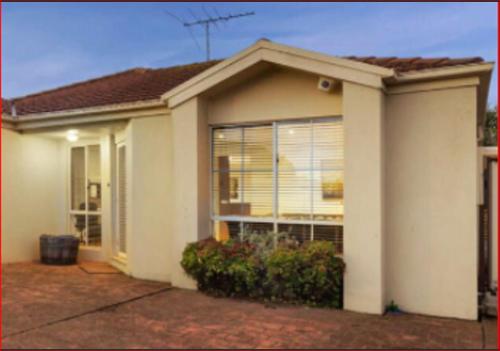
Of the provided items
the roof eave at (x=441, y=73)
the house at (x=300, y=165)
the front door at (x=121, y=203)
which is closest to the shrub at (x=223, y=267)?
the house at (x=300, y=165)

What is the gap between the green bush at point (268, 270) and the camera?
6.47 metres

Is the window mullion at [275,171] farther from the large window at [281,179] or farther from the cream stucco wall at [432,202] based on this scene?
the cream stucco wall at [432,202]

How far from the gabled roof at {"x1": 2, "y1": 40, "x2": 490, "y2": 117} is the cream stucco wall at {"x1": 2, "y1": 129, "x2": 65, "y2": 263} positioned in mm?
894

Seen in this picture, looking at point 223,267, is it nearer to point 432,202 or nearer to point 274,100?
point 274,100

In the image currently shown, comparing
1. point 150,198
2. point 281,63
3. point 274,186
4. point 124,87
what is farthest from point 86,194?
point 281,63

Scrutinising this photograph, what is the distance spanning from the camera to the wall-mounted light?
9.95 m

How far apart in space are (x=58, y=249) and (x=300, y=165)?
20.9 feet

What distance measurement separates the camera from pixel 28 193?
10562 mm

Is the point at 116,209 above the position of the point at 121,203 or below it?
below

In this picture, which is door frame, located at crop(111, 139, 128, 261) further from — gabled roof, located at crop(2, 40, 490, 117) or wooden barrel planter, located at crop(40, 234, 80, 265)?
gabled roof, located at crop(2, 40, 490, 117)

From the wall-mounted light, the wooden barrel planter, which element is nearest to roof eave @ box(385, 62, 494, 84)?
the wall-mounted light

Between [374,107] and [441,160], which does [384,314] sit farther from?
[374,107]

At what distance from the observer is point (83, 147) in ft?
35.9

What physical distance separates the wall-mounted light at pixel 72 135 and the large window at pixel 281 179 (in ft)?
Answer: 12.8
